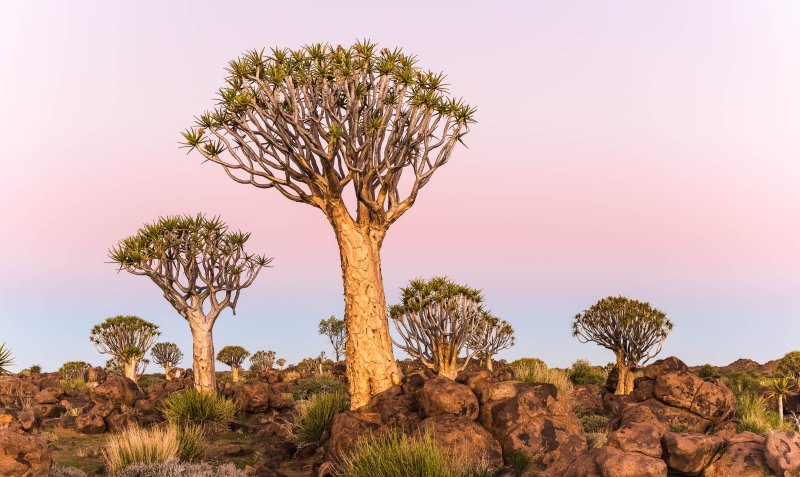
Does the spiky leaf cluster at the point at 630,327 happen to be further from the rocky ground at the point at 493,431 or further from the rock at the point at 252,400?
the rock at the point at 252,400

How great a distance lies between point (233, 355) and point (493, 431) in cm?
3911

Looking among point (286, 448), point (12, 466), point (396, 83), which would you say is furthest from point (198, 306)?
point (12, 466)

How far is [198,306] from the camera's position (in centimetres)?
2217

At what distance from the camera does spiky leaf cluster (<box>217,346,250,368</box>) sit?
4853cm

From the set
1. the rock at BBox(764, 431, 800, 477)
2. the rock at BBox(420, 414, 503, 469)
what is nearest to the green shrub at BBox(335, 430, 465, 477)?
the rock at BBox(420, 414, 503, 469)

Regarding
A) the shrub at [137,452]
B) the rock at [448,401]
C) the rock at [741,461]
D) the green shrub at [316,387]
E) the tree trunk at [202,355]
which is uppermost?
the tree trunk at [202,355]

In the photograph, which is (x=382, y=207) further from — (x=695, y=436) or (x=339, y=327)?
(x=339, y=327)

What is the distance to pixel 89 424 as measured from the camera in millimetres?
19328

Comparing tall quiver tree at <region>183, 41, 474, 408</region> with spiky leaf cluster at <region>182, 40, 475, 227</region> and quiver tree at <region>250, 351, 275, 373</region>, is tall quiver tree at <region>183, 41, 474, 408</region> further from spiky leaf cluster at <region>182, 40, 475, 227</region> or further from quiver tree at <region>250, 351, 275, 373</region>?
quiver tree at <region>250, 351, 275, 373</region>

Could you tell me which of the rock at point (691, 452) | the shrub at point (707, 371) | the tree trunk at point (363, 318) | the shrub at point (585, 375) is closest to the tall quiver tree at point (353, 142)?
the tree trunk at point (363, 318)

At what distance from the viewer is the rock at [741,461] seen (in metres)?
7.65

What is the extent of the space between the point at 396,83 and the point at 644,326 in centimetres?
1570

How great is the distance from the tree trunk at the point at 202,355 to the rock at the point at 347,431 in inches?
397

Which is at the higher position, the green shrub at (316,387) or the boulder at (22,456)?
the green shrub at (316,387)
